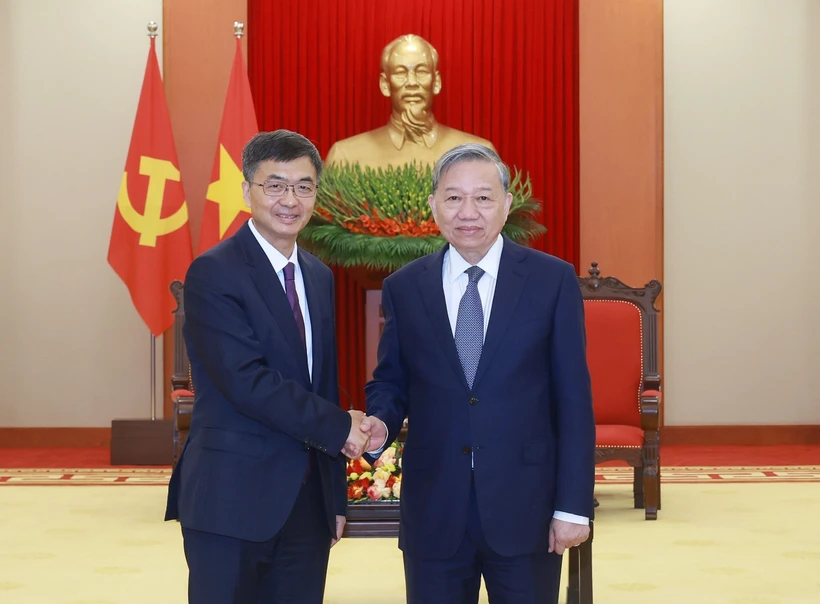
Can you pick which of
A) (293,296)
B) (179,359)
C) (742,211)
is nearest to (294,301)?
(293,296)

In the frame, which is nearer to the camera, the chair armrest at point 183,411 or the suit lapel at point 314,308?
the suit lapel at point 314,308

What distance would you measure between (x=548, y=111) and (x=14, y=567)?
5170 millimetres

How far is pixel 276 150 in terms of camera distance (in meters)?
2.33

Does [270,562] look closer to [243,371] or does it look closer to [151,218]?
[243,371]

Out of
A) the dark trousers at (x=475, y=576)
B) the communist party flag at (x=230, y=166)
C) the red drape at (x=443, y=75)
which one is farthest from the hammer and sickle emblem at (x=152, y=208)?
the dark trousers at (x=475, y=576)

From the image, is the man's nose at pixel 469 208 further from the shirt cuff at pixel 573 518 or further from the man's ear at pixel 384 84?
the man's ear at pixel 384 84

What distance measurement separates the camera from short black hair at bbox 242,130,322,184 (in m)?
2.33

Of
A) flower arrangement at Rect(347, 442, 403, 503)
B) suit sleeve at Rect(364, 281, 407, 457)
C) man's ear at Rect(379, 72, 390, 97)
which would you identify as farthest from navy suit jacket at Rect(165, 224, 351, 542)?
man's ear at Rect(379, 72, 390, 97)

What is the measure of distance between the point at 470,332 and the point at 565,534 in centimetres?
46

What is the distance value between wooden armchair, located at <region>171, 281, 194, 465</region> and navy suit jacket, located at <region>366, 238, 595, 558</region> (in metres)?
2.83

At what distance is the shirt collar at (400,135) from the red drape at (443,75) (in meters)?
0.59

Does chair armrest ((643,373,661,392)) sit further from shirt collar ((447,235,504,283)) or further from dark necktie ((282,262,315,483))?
dark necktie ((282,262,315,483))

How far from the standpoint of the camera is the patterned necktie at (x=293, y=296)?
7.72 feet

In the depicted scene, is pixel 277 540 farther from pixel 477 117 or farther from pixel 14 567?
pixel 477 117
